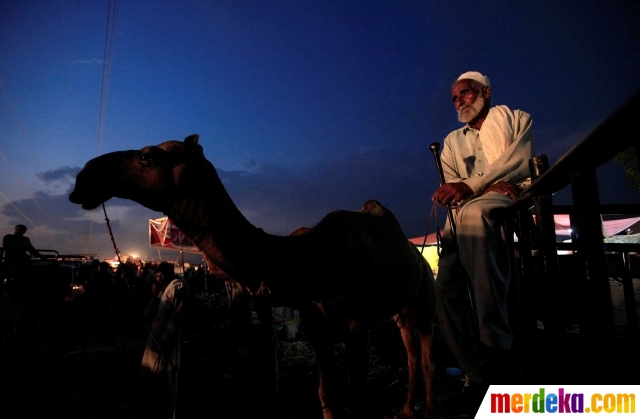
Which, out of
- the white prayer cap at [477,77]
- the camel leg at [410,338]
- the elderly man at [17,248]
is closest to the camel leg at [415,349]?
the camel leg at [410,338]

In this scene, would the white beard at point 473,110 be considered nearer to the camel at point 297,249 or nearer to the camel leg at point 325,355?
the camel at point 297,249

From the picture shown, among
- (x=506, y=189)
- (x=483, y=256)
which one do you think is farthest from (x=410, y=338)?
(x=506, y=189)

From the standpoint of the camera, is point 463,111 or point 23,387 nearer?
point 463,111

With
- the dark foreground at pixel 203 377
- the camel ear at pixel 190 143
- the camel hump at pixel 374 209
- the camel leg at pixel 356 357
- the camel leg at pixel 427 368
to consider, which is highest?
the camel ear at pixel 190 143

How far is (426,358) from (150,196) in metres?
4.43

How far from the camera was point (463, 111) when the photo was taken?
303 cm

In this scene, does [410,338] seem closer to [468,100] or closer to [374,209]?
[374,209]

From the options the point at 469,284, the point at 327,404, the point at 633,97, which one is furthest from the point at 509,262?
the point at 327,404

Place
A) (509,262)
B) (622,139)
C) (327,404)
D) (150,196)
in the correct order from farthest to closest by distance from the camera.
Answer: (327,404)
(150,196)
(509,262)
(622,139)

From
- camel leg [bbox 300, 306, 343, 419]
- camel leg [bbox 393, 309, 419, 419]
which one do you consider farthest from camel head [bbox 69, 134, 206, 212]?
camel leg [bbox 393, 309, 419, 419]

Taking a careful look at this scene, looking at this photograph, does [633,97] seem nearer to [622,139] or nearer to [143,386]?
[622,139]

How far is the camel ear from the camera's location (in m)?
2.49

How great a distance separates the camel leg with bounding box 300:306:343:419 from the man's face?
256 centimetres

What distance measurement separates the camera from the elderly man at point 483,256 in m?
2.06
